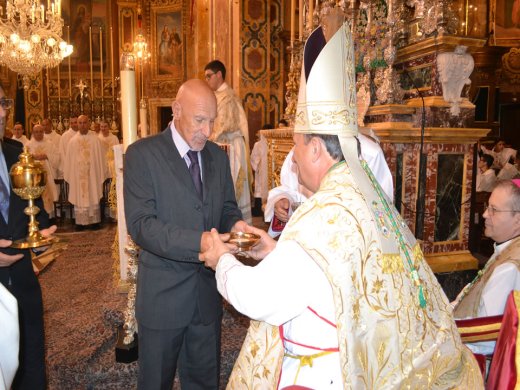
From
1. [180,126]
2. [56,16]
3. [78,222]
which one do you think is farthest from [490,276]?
[56,16]

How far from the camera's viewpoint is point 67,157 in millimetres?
10055

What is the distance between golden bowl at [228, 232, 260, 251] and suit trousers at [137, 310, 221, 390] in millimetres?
593

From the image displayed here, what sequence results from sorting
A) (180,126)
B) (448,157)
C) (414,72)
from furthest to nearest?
(414,72)
(448,157)
(180,126)

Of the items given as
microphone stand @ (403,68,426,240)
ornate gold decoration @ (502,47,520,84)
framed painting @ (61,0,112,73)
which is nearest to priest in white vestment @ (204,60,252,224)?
microphone stand @ (403,68,426,240)

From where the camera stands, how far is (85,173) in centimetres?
984

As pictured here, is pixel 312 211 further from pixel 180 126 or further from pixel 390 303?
pixel 180 126

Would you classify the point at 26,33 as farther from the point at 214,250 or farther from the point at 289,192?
the point at 214,250

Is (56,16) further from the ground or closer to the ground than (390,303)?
further from the ground

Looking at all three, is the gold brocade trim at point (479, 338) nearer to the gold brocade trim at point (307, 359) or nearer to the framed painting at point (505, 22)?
the gold brocade trim at point (307, 359)

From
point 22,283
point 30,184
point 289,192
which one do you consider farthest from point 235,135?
point 30,184

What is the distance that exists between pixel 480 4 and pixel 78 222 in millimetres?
12652

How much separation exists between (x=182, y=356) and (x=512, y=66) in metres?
15.4

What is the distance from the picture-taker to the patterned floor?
3477 mm

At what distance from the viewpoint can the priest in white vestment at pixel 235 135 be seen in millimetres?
6672
